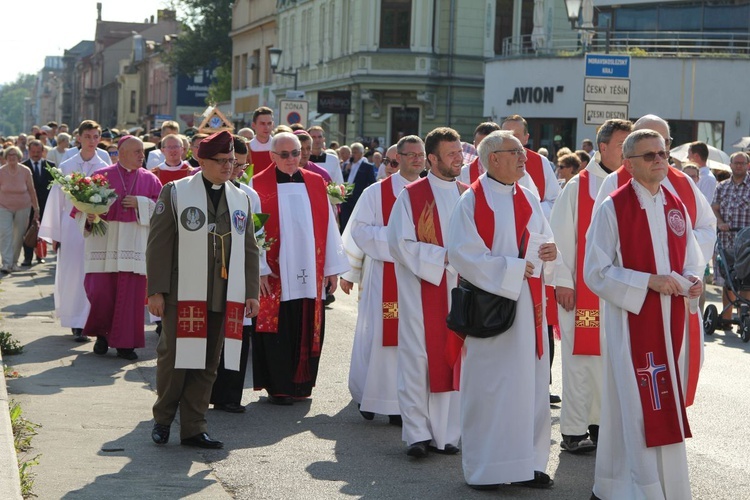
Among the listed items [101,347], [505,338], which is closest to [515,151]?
[505,338]

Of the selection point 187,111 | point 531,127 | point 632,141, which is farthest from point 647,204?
point 187,111

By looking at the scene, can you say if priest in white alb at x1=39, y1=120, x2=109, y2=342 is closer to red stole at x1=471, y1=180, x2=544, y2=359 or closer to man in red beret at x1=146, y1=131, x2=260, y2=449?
man in red beret at x1=146, y1=131, x2=260, y2=449

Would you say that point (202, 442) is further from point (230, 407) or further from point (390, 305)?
point (390, 305)

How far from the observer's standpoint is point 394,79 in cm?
4300

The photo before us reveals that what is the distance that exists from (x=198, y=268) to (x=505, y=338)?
6.86 ft

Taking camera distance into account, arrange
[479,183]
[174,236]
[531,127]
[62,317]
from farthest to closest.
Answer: [531,127]
[62,317]
[174,236]
[479,183]

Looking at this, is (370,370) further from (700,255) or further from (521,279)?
(700,255)

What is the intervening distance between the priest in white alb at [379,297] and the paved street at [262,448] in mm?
226

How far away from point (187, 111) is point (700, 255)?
74.5 m

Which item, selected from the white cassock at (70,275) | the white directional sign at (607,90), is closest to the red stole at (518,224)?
the white cassock at (70,275)

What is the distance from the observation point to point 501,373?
23.2 ft

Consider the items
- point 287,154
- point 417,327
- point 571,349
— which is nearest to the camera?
point 417,327

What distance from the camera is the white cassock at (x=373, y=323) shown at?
8945 mm

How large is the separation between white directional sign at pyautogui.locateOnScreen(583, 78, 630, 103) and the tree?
52291 mm
